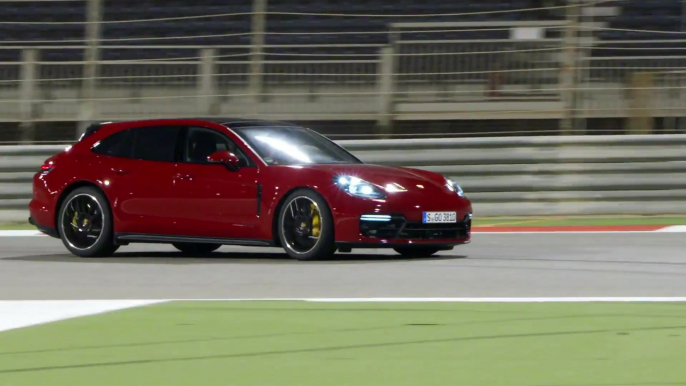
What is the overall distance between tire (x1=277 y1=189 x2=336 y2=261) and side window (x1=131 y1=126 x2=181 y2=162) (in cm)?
123

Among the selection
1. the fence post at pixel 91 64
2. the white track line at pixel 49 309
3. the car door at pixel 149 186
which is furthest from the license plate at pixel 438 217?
the fence post at pixel 91 64

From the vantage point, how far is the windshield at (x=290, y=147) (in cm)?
1167

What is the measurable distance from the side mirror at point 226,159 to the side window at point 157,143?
51cm

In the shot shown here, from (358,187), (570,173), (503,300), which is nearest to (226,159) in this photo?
(358,187)

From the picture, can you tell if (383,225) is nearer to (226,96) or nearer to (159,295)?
(159,295)

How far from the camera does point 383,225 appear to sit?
438 inches

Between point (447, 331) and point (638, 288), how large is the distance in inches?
92.5

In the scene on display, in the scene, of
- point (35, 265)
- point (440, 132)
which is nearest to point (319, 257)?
point (35, 265)

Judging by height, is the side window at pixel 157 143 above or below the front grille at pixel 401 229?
above

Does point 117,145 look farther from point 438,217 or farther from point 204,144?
point 438,217

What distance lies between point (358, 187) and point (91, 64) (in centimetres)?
688

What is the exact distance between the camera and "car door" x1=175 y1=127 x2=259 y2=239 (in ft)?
37.8

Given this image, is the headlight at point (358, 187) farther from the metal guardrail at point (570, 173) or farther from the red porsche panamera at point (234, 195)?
the metal guardrail at point (570, 173)

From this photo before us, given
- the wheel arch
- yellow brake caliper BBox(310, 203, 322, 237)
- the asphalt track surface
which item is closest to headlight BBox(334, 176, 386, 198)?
yellow brake caliper BBox(310, 203, 322, 237)
